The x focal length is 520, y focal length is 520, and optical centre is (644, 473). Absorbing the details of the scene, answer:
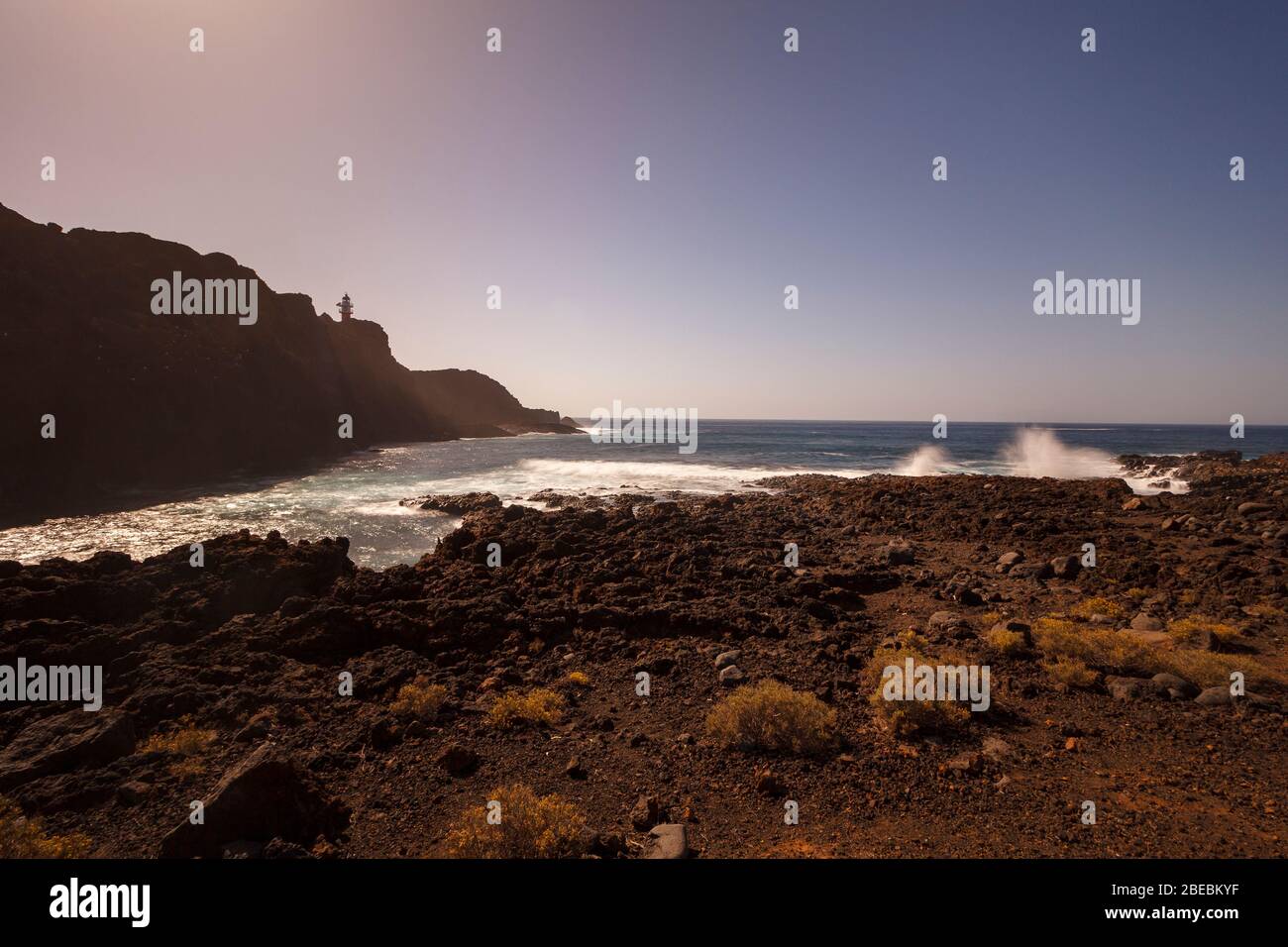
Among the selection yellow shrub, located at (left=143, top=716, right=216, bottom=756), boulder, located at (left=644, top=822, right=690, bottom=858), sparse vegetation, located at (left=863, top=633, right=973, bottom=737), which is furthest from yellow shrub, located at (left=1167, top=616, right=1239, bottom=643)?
yellow shrub, located at (left=143, top=716, right=216, bottom=756)

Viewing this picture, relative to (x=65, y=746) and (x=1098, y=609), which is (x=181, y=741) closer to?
(x=65, y=746)

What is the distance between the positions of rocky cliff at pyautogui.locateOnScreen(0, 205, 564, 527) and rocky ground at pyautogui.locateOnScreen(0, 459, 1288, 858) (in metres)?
22.2

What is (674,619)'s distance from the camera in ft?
35.0

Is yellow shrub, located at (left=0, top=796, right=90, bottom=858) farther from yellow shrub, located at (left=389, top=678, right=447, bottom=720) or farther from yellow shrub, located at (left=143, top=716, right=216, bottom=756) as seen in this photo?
yellow shrub, located at (left=389, top=678, right=447, bottom=720)

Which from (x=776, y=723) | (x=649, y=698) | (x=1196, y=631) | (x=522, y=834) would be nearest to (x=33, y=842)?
(x=522, y=834)

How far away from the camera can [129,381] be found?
35.7 m

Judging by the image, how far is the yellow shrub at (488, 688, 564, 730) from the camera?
7.25m

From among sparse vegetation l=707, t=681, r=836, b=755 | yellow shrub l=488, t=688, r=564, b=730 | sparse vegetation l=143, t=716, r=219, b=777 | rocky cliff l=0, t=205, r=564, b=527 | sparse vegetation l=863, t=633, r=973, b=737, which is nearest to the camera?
sparse vegetation l=143, t=716, r=219, b=777

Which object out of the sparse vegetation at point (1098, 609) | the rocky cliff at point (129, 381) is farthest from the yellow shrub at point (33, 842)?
the rocky cliff at point (129, 381)

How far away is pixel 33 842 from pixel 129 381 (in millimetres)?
44203

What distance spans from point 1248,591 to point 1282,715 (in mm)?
6620

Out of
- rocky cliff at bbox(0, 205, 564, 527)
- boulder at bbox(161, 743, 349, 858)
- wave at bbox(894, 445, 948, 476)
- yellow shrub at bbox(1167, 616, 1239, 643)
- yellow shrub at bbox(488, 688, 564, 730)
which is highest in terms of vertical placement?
rocky cliff at bbox(0, 205, 564, 527)
